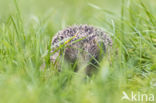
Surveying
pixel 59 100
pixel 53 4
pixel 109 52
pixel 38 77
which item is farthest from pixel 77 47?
pixel 53 4

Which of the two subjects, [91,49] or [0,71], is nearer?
[0,71]

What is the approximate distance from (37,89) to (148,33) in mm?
2466

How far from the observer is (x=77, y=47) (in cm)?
472

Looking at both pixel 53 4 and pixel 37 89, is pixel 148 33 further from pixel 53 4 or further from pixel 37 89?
pixel 53 4

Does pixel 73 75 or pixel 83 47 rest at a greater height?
pixel 83 47

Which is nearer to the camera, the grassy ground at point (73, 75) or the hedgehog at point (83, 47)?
the grassy ground at point (73, 75)

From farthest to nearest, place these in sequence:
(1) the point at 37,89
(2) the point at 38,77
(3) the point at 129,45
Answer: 1. (3) the point at 129,45
2. (2) the point at 38,77
3. (1) the point at 37,89

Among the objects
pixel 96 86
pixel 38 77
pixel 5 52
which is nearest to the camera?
pixel 96 86

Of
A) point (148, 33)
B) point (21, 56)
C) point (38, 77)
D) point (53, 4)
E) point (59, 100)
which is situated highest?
point (53, 4)

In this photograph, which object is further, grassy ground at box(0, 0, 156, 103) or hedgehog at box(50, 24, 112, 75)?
hedgehog at box(50, 24, 112, 75)

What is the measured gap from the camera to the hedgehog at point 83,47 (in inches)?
177

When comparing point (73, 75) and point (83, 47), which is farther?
point (83, 47)

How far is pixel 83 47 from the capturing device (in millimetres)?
4766

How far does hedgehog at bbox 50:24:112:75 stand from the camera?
14.7 feet
